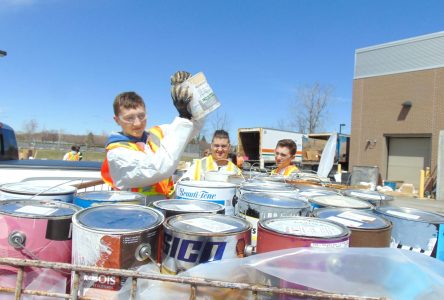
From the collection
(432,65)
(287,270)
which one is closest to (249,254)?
(287,270)

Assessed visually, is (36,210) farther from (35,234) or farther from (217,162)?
(217,162)

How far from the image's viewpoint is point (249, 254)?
4.18ft

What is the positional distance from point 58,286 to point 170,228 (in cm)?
44

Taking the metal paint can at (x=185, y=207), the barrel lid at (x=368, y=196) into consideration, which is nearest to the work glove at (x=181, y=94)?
the metal paint can at (x=185, y=207)

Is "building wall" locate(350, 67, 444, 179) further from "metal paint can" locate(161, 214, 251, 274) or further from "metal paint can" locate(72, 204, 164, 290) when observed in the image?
"metal paint can" locate(72, 204, 164, 290)

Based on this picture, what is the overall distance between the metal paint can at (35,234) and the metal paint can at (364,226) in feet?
3.47

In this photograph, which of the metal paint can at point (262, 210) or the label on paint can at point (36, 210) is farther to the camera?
the metal paint can at point (262, 210)

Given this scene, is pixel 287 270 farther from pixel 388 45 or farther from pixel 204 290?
pixel 388 45

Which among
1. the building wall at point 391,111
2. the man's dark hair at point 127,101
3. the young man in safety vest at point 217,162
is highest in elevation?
the building wall at point 391,111

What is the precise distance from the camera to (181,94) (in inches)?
73.4

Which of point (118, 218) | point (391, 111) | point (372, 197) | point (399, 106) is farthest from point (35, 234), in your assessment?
point (391, 111)

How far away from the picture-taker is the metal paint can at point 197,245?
1.20 meters

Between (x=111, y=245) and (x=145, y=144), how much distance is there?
1.31m

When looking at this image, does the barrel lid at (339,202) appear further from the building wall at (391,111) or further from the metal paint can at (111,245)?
the building wall at (391,111)
